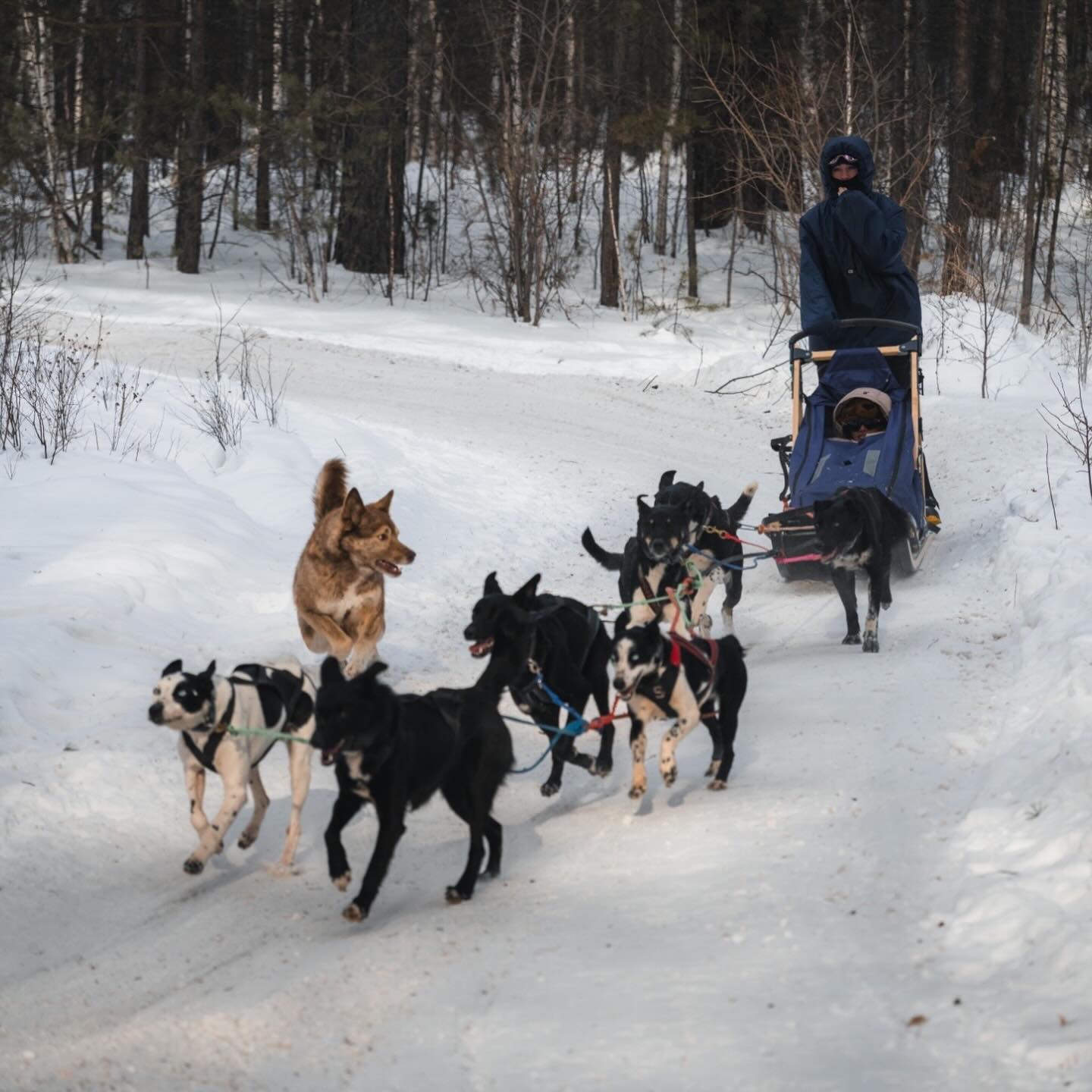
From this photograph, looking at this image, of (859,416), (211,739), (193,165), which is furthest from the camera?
(193,165)

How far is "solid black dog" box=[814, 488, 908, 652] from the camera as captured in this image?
24.0ft

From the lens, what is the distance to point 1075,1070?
3.11 metres

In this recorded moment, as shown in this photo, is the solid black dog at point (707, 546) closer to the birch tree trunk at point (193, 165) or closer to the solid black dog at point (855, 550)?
the solid black dog at point (855, 550)

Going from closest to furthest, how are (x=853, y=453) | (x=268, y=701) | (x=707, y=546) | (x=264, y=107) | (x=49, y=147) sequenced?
(x=268, y=701), (x=707, y=546), (x=853, y=453), (x=49, y=147), (x=264, y=107)

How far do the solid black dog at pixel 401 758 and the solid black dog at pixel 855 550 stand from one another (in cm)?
307

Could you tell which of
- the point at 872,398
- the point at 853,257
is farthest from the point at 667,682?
the point at 853,257

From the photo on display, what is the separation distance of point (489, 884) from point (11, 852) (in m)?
1.73

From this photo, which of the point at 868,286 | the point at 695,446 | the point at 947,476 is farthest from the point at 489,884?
the point at 695,446

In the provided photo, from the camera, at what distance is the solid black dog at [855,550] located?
7.33 m

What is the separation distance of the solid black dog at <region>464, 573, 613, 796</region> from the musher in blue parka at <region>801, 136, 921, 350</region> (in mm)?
4072

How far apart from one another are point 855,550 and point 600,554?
1.41m

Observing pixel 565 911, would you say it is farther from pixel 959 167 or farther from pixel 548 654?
pixel 959 167

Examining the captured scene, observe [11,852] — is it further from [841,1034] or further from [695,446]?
[695,446]

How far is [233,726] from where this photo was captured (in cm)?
467
